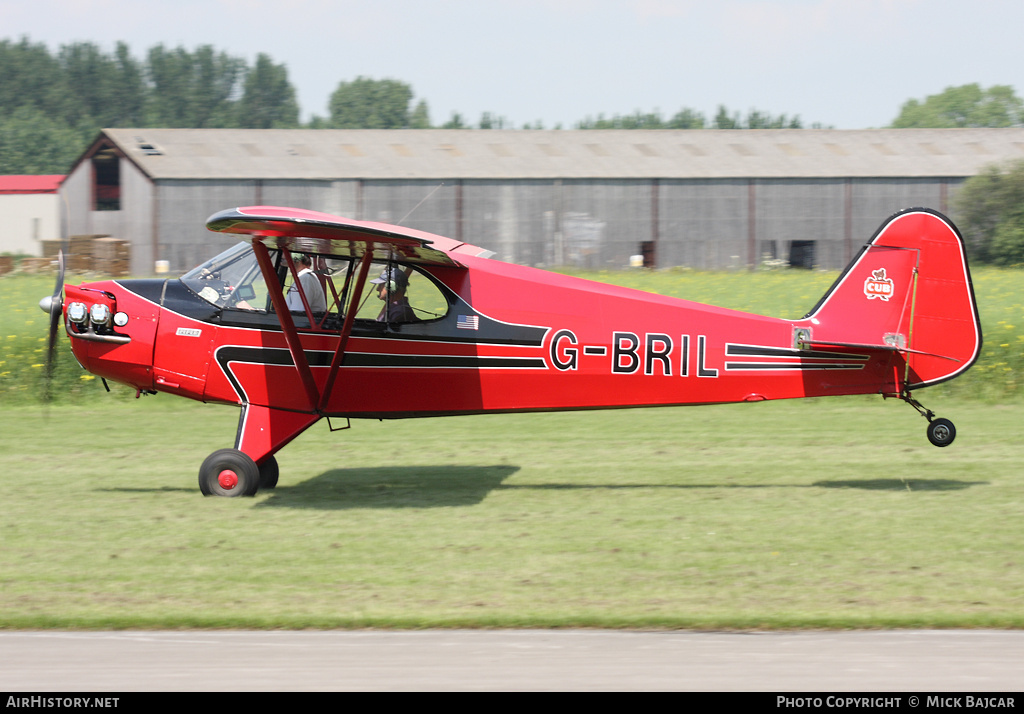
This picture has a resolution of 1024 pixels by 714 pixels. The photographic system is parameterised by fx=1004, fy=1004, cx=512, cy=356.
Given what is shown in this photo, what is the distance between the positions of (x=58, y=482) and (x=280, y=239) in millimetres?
3752

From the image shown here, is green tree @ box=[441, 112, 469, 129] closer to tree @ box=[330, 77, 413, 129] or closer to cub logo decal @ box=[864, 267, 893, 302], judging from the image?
tree @ box=[330, 77, 413, 129]

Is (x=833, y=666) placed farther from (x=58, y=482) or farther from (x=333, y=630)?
(x=58, y=482)

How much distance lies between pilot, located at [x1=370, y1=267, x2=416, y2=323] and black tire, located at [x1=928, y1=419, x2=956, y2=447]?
16.5ft

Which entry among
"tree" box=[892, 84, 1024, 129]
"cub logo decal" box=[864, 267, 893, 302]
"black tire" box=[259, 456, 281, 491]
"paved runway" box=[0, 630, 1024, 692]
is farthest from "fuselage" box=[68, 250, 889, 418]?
"tree" box=[892, 84, 1024, 129]

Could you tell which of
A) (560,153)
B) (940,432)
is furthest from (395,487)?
(560,153)

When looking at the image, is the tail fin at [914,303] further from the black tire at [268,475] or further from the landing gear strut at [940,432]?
the black tire at [268,475]

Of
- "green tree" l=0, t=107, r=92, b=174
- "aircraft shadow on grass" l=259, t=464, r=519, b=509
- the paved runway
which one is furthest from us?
"green tree" l=0, t=107, r=92, b=174

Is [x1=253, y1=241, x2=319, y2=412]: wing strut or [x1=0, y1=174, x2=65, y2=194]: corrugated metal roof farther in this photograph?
[x1=0, y1=174, x2=65, y2=194]: corrugated metal roof

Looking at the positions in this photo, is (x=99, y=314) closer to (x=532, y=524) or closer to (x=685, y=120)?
(x=532, y=524)

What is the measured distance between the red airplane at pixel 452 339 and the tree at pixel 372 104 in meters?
141

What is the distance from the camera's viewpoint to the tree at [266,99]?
145 metres

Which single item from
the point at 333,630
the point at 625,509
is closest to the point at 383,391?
the point at 625,509

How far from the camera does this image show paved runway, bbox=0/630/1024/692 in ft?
16.6
